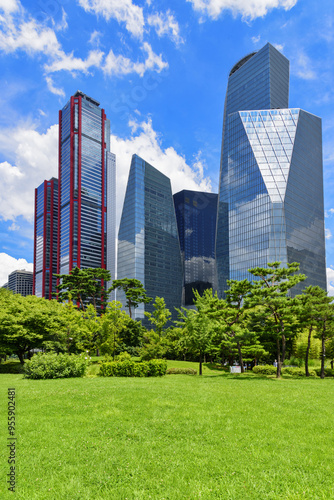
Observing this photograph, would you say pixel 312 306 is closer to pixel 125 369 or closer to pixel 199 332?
pixel 199 332

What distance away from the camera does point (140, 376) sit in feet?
91.3

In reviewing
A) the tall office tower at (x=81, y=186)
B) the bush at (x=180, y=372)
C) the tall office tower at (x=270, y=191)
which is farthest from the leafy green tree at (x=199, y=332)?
the tall office tower at (x=81, y=186)

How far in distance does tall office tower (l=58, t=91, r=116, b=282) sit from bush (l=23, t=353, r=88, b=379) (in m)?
151

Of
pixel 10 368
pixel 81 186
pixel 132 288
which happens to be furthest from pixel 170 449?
pixel 81 186

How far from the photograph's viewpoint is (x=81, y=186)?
591ft

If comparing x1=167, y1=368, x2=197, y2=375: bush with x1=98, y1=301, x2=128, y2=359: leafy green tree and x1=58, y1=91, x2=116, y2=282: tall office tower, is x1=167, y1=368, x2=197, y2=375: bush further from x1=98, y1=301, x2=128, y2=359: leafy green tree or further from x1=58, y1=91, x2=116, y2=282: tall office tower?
x1=58, y1=91, x2=116, y2=282: tall office tower

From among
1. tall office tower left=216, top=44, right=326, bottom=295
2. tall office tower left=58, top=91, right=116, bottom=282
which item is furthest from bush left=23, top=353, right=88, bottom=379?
tall office tower left=58, top=91, right=116, bottom=282

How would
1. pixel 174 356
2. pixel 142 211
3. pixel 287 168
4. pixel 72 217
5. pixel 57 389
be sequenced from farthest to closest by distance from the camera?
1. pixel 72 217
2. pixel 142 211
3. pixel 287 168
4. pixel 174 356
5. pixel 57 389

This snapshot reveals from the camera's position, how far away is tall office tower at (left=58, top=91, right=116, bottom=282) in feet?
577

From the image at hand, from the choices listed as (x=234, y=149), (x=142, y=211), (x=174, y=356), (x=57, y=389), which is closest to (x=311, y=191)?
(x=234, y=149)

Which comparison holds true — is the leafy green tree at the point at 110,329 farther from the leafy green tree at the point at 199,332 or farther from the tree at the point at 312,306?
the tree at the point at 312,306

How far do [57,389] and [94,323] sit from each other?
85.5ft

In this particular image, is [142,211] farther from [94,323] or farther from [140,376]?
[140,376]

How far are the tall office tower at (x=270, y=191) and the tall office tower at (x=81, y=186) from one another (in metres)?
77.0
